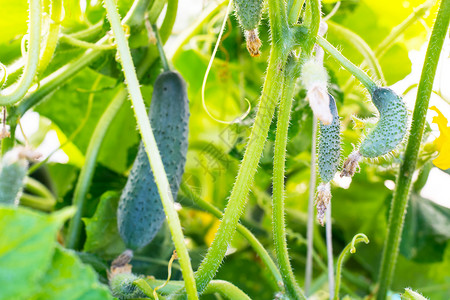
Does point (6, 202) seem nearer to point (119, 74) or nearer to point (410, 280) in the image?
point (119, 74)

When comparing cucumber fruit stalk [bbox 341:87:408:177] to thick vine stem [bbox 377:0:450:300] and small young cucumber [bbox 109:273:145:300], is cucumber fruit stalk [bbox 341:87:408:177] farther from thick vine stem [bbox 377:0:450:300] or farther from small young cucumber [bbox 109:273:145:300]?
small young cucumber [bbox 109:273:145:300]

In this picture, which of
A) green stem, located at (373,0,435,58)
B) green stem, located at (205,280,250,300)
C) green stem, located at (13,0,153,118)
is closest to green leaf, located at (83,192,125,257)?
green stem, located at (13,0,153,118)

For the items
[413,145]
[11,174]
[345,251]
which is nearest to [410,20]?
[413,145]

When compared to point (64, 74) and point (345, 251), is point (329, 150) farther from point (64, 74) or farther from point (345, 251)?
point (64, 74)

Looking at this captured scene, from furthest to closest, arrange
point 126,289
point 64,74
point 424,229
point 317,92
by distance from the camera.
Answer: point 424,229
point 64,74
point 126,289
point 317,92

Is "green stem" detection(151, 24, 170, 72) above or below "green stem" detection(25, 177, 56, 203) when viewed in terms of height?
above

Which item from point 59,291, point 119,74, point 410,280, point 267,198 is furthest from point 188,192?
point 410,280
